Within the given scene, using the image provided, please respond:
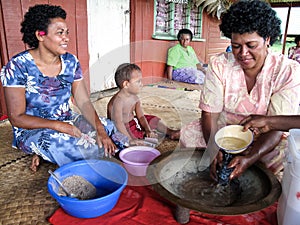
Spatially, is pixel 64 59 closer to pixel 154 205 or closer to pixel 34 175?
pixel 34 175

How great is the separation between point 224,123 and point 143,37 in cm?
310

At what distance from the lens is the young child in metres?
1.97

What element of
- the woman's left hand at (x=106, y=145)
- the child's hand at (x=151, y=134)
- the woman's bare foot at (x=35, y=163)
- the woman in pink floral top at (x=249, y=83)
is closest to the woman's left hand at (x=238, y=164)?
the woman in pink floral top at (x=249, y=83)

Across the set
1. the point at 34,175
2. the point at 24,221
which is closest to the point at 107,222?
the point at 24,221

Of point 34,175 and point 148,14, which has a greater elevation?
point 148,14

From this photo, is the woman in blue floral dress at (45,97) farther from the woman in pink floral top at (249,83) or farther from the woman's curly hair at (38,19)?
the woman in pink floral top at (249,83)

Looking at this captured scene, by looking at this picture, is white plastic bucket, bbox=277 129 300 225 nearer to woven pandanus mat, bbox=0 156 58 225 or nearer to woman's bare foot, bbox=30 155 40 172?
woven pandanus mat, bbox=0 156 58 225

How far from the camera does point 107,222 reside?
118 centimetres

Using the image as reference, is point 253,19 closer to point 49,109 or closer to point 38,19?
point 38,19

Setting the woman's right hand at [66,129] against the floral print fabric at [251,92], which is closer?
the floral print fabric at [251,92]

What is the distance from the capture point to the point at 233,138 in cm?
123

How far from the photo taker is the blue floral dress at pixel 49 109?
1.52m

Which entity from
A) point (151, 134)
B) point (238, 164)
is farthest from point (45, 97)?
point (238, 164)

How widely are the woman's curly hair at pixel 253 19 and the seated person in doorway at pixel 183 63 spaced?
10.9ft
